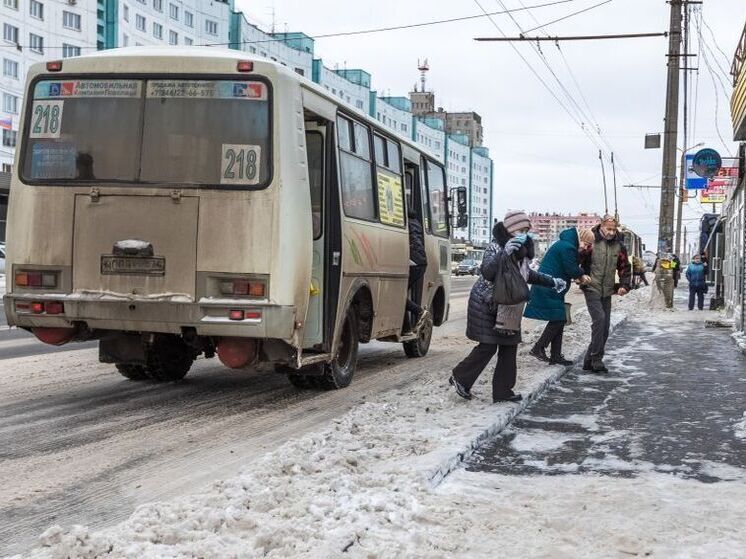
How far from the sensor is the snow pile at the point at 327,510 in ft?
12.4

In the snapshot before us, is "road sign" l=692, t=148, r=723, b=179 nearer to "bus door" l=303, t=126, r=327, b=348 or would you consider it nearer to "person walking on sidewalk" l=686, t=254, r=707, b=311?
"person walking on sidewalk" l=686, t=254, r=707, b=311

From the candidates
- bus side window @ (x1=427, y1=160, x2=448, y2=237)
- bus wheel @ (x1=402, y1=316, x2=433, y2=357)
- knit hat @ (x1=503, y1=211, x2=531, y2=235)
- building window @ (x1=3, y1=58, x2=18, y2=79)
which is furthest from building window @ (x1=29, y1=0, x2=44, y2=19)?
knit hat @ (x1=503, y1=211, x2=531, y2=235)

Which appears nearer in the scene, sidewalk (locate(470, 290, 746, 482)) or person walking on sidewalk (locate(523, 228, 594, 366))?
sidewalk (locate(470, 290, 746, 482))

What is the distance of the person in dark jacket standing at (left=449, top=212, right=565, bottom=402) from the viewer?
7.62 meters

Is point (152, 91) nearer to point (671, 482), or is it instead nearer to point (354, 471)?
point (354, 471)

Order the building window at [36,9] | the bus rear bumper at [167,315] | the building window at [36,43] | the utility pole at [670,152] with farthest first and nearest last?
the building window at [36,43], the building window at [36,9], the utility pole at [670,152], the bus rear bumper at [167,315]

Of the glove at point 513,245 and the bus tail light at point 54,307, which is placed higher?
the glove at point 513,245

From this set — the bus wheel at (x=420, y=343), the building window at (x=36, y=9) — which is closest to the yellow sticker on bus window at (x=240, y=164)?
the bus wheel at (x=420, y=343)

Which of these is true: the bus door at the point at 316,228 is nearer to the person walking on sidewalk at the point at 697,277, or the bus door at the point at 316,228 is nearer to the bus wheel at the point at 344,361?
the bus wheel at the point at 344,361

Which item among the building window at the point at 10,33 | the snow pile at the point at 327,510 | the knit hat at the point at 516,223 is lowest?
the snow pile at the point at 327,510

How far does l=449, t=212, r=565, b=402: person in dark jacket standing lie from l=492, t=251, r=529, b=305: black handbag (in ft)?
0.16

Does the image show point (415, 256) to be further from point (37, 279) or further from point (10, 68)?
point (10, 68)

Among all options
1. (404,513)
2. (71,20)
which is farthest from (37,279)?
(71,20)

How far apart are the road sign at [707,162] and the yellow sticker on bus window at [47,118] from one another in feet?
45.3
